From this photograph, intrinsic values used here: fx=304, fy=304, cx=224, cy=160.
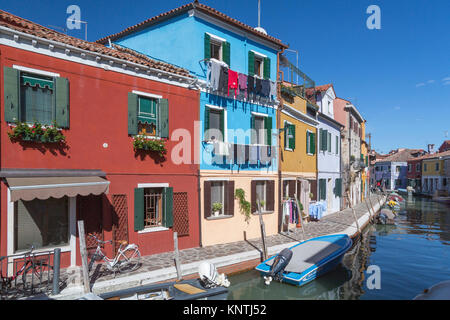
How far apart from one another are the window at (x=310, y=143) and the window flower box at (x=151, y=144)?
11237mm

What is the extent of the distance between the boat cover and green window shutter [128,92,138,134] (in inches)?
250

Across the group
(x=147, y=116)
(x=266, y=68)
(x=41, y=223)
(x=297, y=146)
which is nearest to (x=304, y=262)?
(x=147, y=116)

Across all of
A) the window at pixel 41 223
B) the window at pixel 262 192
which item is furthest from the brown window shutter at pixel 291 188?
the window at pixel 41 223

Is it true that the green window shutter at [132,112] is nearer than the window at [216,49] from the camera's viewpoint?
Yes

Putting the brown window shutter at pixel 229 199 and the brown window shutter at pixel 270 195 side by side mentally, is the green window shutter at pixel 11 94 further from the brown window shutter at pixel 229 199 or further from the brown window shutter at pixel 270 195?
the brown window shutter at pixel 270 195

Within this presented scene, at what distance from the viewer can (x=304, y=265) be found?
10.0 metres

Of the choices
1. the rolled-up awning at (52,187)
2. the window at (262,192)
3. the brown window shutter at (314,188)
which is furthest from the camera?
the brown window shutter at (314,188)

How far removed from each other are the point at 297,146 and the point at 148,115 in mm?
10050

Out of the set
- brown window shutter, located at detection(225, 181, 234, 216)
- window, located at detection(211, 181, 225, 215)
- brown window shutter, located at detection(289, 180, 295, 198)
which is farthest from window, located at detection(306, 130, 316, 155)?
window, located at detection(211, 181, 225, 215)

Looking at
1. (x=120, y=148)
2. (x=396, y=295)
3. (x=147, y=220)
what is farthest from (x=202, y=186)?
(x=396, y=295)

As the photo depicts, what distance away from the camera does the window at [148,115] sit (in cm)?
1015

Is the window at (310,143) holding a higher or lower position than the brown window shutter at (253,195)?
higher

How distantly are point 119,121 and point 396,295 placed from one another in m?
10.5
